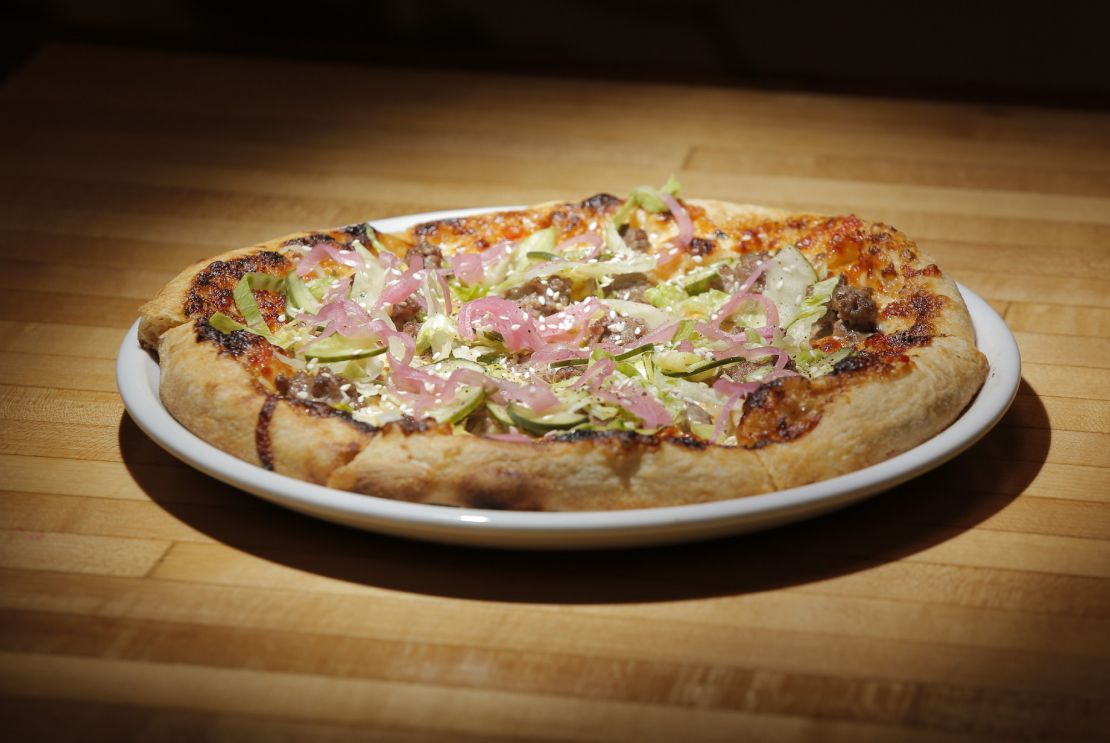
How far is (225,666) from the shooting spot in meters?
3.36

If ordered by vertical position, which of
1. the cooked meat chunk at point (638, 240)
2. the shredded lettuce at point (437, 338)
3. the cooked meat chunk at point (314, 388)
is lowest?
the cooked meat chunk at point (638, 240)

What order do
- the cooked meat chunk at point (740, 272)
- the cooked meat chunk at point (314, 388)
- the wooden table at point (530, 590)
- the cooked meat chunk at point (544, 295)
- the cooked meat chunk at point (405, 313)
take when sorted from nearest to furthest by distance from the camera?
the wooden table at point (530, 590)
the cooked meat chunk at point (314, 388)
the cooked meat chunk at point (405, 313)
the cooked meat chunk at point (544, 295)
the cooked meat chunk at point (740, 272)

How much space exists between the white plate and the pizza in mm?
86

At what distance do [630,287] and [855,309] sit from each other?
823 millimetres

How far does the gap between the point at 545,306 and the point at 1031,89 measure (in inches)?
167

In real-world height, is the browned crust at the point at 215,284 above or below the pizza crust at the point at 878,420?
below

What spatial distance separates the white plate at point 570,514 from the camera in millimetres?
3484

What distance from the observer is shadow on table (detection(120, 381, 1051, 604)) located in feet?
12.0

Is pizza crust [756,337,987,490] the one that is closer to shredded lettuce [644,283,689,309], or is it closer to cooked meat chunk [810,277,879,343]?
cooked meat chunk [810,277,879,343]

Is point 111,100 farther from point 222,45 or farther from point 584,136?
point 584,136

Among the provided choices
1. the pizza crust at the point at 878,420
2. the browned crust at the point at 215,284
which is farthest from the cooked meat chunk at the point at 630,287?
the pizza crust at the point at 878,420

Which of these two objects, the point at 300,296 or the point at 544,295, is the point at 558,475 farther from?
the point at 300,296

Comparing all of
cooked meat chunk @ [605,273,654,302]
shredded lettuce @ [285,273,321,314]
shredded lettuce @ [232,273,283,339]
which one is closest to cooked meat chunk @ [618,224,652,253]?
cooked meat chunk @ [605,273,654,302]

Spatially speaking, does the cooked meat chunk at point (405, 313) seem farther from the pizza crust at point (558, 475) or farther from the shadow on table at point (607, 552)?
the pizza crust at point (558, 475)
